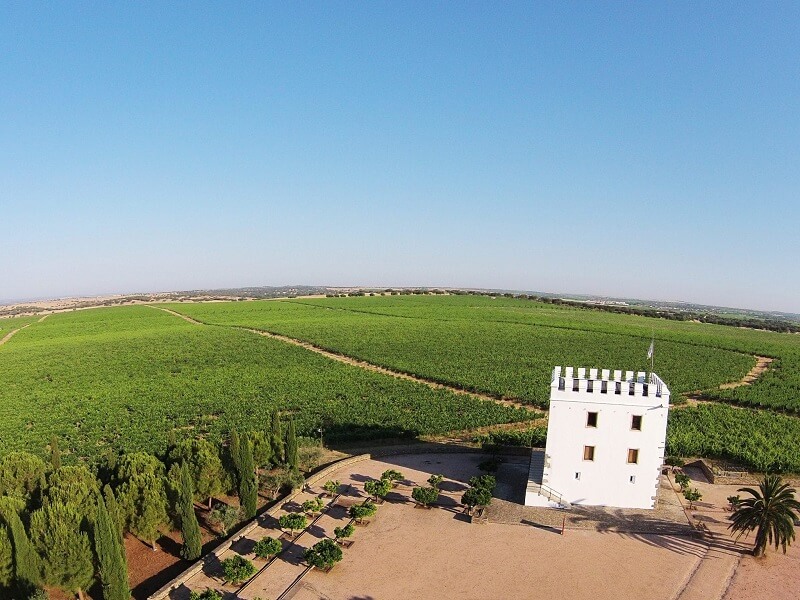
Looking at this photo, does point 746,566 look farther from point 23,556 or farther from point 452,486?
point 23,556

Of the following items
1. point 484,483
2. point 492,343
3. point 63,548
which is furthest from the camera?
point 492,343

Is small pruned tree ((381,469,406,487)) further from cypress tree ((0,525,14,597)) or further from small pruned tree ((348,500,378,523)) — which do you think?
cypress tree ((0,525,14,597))

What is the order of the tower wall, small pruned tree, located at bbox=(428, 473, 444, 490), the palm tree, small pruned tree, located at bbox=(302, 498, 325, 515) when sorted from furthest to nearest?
1. small pruned tree, located at bbox=(428, 473, 444, 490)
2. small pruned tree, located at bbox=(302, 498, 325, 515)
3. the tower wall
4. the palm tree

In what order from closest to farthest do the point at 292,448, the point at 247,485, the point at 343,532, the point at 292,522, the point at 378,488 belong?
1. the point at 343,532
2. the point at 292,522
3. the point at 247,485
4. the point at 378,488
5. the point at 292,448

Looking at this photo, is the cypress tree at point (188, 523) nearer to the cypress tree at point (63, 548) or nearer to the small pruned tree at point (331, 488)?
the cypress tree at point (63, 548)

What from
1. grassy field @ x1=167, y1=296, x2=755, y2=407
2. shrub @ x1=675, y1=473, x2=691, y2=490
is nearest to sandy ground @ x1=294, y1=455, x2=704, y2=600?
shrub @ x1=675, y1=473, x2=691, y2=490

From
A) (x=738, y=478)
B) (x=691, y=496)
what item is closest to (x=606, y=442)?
(x=691, y=496)

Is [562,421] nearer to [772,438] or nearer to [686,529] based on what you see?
[686,529]
